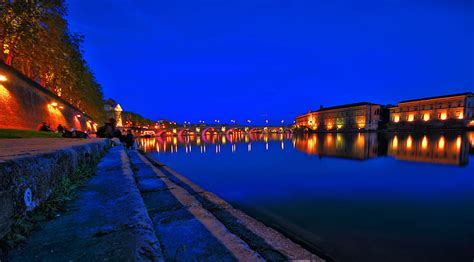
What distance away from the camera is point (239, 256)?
1755 mm

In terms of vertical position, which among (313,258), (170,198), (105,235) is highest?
(105,235)

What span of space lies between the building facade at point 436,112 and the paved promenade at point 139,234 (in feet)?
267

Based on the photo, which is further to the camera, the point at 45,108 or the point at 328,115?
the point at 328,115

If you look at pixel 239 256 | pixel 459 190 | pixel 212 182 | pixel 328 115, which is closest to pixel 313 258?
pixel 239 256

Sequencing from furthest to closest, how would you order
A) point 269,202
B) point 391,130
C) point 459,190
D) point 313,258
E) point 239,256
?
point 391,130 → point 459,190 → point 269,202 → point 313,258 → point 239,256

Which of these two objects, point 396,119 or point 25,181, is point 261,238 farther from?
point 396,119

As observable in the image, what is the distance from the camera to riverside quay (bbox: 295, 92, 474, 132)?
55781 mm

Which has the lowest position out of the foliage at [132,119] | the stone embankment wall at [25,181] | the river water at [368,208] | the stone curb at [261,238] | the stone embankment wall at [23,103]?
the river water at [368,208]

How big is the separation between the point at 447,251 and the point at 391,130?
8424 cm

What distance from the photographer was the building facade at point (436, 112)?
5525 centimetres

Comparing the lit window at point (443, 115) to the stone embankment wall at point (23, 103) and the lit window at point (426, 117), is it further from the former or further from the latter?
the stone embankment wall at point (23, 103)

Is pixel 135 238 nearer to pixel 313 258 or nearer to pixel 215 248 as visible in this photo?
pixel 215 248

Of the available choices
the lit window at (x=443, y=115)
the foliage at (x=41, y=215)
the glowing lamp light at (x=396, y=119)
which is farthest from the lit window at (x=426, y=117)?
the foliage at (x=41, y=215)

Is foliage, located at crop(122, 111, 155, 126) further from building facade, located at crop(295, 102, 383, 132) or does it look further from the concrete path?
the concrete path
